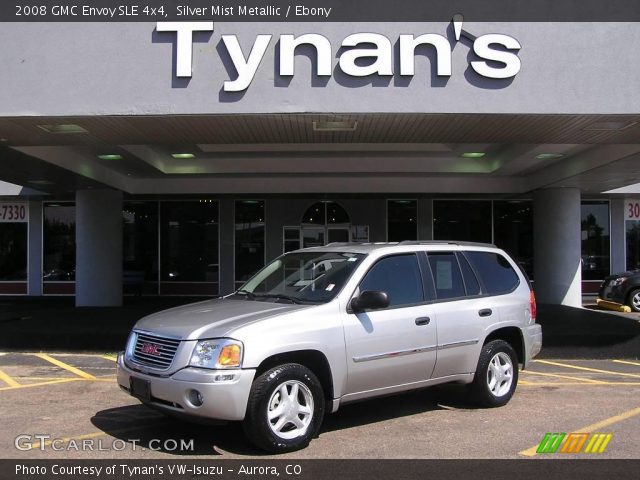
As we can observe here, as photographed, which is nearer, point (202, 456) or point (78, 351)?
point (202, 456)

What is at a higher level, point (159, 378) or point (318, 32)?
point (318, 32)

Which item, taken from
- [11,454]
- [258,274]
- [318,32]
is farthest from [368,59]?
[11,454]

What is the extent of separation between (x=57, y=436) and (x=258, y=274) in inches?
101

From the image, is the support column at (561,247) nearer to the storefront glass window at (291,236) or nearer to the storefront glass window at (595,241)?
the storefront glass window at (595,241)

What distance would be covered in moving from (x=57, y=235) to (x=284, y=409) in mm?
18366

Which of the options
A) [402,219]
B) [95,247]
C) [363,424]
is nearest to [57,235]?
[95,247]

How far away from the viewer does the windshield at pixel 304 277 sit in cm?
573

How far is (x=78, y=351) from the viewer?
34.6 ft

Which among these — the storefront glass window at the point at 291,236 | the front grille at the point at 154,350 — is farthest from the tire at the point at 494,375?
the storefront glass window at the point at 291,236

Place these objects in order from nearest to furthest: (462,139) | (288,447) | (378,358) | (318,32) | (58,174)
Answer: (288,447)
(378,358)
(318,32)
(462,139)
(58,174)

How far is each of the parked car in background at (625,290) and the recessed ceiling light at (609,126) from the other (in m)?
8.48

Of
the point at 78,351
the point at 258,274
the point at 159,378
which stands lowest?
the point at 78,351

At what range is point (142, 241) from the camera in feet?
67.5
